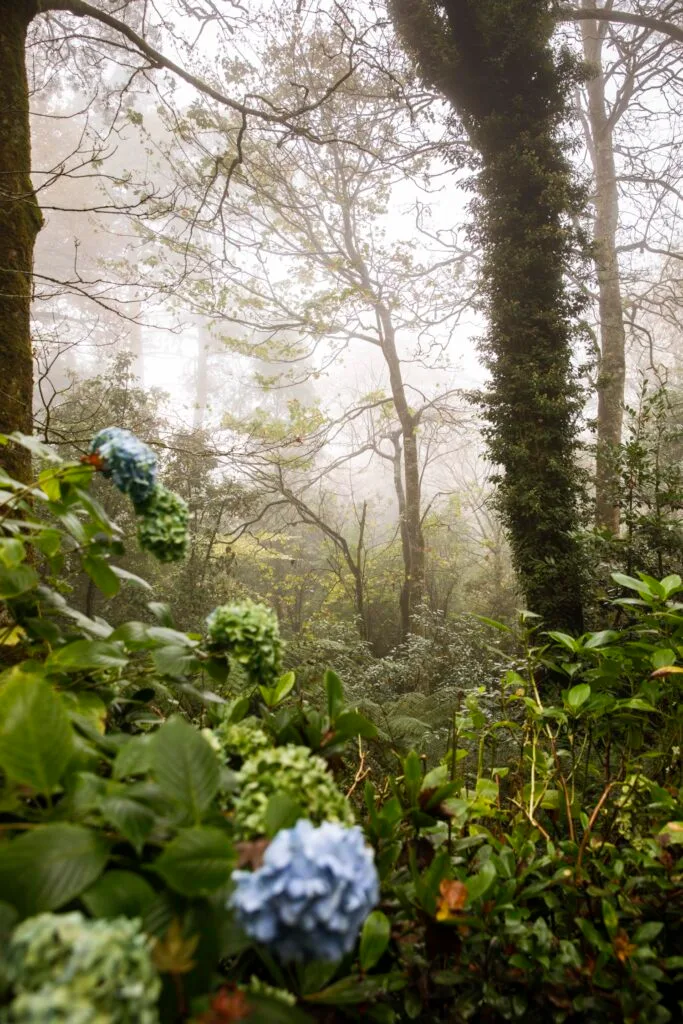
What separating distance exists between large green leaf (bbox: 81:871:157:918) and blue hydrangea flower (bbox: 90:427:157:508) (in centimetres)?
52

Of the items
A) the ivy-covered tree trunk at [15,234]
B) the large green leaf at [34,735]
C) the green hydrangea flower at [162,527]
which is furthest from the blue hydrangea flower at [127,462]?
the ivy-covered tree trunk at [15,234]

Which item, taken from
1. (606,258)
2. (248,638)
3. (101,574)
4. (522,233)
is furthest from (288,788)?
(606,258)

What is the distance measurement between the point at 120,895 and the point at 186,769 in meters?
0.10

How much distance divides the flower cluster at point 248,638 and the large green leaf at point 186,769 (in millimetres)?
271

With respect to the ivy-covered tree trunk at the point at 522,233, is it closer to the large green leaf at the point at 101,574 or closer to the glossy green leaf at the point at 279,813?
the large green leaf at the point at 101,574

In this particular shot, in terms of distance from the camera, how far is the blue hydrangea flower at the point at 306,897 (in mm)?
413

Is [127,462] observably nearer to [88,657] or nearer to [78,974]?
[88,657]

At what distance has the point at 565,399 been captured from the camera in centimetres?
432

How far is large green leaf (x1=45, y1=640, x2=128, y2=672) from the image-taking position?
673 millimetres

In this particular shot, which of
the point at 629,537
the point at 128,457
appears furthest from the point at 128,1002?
the point at 629,537

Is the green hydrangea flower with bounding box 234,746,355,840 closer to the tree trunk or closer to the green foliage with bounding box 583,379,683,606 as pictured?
the green foliage with bounding box 583,379,683,606

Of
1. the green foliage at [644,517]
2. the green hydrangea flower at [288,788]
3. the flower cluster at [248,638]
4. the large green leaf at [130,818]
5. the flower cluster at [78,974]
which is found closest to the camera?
the flower cluster at [78,974]

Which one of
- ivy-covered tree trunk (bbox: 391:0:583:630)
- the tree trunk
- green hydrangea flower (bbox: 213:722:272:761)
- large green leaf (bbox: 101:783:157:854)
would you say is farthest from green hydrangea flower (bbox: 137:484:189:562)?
the tree trunk

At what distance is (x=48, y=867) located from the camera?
0.42 metres
